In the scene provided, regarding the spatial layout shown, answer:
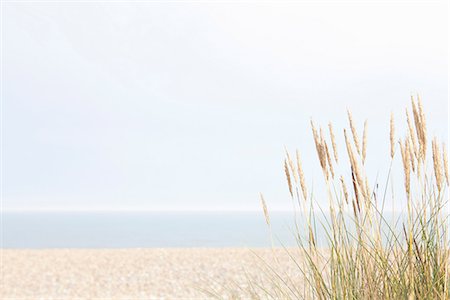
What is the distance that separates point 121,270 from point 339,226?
527 cm

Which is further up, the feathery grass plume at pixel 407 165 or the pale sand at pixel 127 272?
the feathery grass plume at pixel 407 165

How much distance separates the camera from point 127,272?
6.81 meters

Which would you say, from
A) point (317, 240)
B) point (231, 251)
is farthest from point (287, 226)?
point (231, 251)

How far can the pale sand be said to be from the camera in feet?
19.1

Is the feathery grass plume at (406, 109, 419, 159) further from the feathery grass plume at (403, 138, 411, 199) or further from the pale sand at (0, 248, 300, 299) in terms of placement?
the pale sand at (0, 248, 300, 299)

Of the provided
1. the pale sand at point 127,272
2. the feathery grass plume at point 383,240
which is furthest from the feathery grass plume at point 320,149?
the pale sand at point 127,272

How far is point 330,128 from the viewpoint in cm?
190

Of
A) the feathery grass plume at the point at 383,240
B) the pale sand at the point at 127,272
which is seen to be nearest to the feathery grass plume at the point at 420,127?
the feathery grass plume at the point at 383,240

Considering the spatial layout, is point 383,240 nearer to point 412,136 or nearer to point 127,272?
point 412,136

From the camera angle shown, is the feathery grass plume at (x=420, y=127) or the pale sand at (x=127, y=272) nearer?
the feathery grass plume at (x=420, y=127)

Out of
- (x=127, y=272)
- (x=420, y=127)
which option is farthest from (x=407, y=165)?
(x=127, y=272)

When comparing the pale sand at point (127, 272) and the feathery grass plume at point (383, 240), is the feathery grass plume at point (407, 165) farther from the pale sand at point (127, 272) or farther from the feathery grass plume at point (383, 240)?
the pale sand at point (127, 272)

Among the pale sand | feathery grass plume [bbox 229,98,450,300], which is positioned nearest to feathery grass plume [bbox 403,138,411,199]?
feathery grass plume [bbox 229,98,450,300]

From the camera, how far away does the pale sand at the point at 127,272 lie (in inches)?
229
